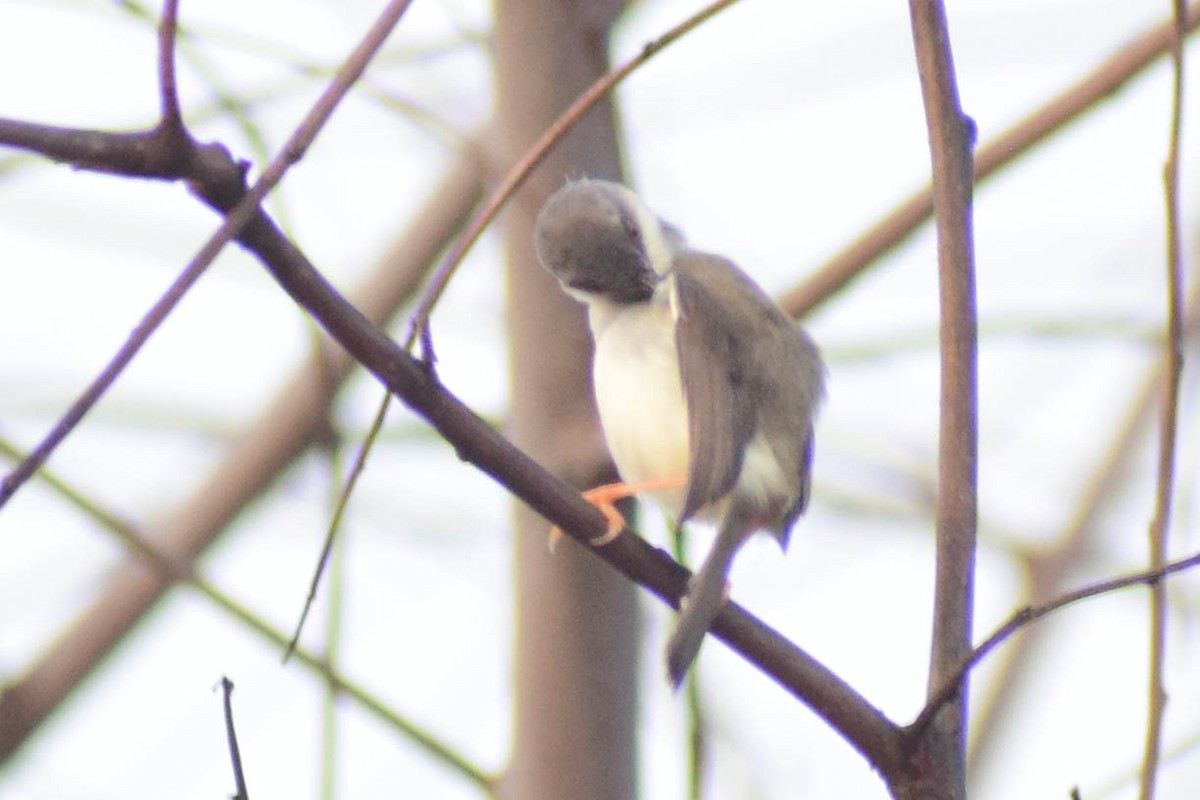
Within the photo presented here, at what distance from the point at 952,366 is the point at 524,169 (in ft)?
1.79

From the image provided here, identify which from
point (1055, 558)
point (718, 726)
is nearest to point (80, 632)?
point (718, 726)

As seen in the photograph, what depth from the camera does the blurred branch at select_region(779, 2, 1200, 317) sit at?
7.56 ft

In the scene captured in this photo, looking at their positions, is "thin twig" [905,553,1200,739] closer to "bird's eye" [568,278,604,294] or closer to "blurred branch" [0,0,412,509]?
"blurred branch" [0,0,412,509]

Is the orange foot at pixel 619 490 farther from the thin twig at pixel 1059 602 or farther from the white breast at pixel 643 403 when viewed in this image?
the thin twig at pixel 1059 602

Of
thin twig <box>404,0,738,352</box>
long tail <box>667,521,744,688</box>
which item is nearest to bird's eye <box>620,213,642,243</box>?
long tail <box>667,521,744,688</box>

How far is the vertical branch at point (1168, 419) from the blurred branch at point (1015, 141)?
701mm

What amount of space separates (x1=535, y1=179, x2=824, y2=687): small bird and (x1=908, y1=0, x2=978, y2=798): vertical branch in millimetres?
594

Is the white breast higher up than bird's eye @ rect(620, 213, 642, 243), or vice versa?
bird's eye @ rect(620, 213, 642, 243)

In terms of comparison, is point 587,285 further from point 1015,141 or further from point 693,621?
point 693,621

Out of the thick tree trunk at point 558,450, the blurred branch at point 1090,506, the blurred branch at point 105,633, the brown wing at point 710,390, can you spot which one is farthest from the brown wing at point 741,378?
the blurred branch at point 1090,506

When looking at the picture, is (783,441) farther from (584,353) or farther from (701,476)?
(584,353)

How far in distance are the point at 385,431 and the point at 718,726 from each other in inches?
35.6

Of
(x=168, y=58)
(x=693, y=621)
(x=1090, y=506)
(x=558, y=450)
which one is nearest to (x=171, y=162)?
(x=168, y=58)

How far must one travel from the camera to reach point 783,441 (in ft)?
8.04
